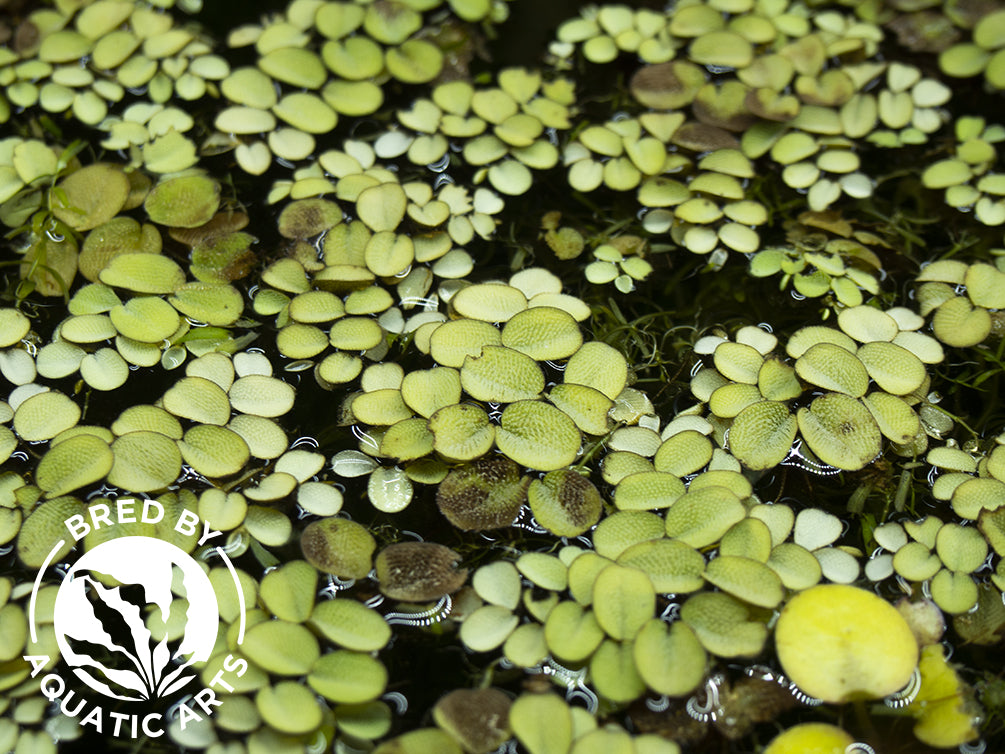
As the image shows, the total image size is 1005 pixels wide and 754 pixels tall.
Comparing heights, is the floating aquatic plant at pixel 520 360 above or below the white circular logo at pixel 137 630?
above

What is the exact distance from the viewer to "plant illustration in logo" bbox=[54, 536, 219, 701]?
1.14m

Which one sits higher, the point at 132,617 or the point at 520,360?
the point at 520,360

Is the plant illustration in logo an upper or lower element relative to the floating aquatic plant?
Result: lower

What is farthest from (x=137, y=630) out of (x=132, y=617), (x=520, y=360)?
(x=520, y=360)

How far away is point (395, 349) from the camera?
1479 mm

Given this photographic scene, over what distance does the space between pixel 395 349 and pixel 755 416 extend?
0.65 meters

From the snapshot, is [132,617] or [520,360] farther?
[520,360]

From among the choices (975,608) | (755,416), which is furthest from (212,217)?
(975,608)

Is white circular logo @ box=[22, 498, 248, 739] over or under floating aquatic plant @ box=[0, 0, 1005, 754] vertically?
under

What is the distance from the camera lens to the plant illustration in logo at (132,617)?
1.14 meters

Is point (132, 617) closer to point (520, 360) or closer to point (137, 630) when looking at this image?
point (137, 630)

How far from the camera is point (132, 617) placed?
117 cm

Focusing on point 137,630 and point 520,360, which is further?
point 520,360

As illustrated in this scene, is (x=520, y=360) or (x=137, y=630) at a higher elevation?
(x=520, y=360)
